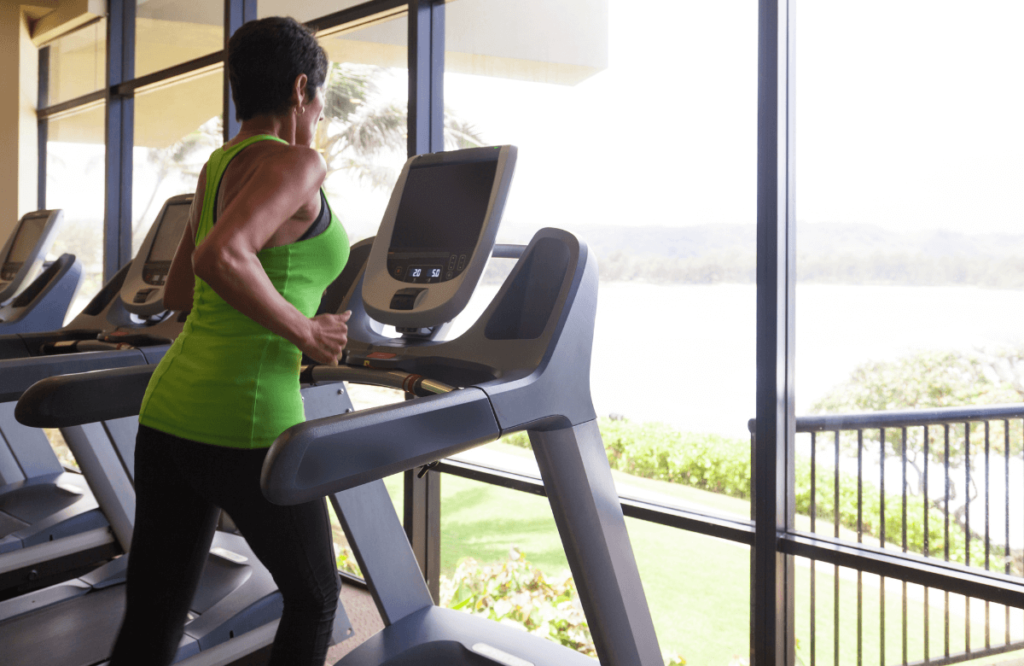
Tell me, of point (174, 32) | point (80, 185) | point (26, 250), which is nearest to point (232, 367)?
point (26, 250)

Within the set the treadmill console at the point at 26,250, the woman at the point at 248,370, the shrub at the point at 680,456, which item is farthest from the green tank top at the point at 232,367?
Answer: the treadmill console at the point at 26,250

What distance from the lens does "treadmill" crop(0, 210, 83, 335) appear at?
9.51 ft

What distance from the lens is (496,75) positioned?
2.57 meters

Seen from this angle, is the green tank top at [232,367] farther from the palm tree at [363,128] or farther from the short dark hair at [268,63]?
the palm tree at [363,128]

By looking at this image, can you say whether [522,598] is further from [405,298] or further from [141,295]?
[141,295]

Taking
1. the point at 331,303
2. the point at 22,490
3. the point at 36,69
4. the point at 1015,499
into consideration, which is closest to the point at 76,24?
the point at 36,69

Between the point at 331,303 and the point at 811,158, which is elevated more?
the point at 811,158

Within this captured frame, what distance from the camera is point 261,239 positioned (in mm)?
1037

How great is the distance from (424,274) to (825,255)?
3.23 ft

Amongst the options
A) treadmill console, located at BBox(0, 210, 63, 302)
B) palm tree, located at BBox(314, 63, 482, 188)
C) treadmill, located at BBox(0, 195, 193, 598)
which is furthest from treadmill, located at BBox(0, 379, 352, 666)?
palm tree, located at BBox(314, 63, 482, 188)

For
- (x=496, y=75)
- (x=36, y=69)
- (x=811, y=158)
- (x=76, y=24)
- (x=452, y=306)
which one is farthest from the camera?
(x=36, y=69)

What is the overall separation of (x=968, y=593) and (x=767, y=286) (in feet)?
2.59

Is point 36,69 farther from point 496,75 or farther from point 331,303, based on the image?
point 331,303

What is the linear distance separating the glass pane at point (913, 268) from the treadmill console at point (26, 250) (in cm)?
300
